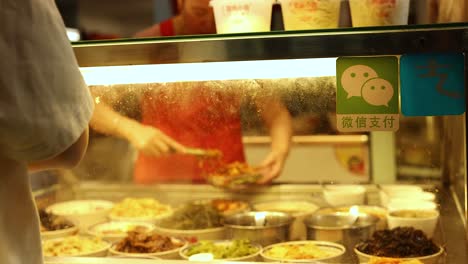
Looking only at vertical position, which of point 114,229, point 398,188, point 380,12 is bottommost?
point 114,229

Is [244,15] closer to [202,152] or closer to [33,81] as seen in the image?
[33,81]

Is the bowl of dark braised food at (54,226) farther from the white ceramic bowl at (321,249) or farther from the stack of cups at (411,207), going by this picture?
the stack of cups at (411,207)

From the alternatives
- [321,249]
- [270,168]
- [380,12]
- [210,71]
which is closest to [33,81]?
[210,71]

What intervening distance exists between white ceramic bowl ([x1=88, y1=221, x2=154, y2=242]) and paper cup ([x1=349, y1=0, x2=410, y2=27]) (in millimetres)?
1269

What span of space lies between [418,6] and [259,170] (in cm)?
136

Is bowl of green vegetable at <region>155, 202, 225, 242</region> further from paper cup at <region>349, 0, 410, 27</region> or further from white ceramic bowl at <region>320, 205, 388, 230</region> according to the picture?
paper cup at <region>349, 0, 410, 27</region>

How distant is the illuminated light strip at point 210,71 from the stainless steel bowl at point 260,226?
76cm

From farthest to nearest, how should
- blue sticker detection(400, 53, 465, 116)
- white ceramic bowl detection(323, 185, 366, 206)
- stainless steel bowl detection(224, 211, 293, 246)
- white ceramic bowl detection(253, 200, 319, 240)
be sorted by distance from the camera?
white ceramic bowl detection(323, 185, 366, 206), white ceramic bowl detection(253, 200, 319, 240), stainless steel bowl detection(224, 211, 293, 246), blue sticker detection(400, 53, 465, 116)

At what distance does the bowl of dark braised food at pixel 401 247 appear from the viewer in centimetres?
178

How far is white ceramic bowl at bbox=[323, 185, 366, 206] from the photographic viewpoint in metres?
2.43

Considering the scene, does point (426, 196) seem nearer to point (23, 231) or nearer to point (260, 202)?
point (260, 202)

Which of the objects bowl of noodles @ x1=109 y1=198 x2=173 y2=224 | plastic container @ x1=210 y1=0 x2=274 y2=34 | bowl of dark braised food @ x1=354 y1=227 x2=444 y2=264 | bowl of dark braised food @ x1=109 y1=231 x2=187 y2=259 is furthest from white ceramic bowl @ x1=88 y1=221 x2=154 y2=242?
plastic container @ x1=210 y1=0 x2=274 y2=34

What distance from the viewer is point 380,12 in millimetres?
1447

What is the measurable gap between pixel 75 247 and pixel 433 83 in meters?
1.34
